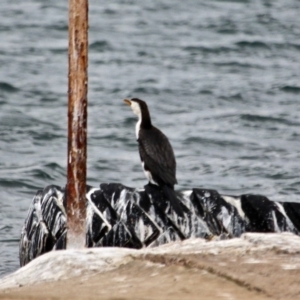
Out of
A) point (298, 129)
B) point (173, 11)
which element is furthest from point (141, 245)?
point (173, 11)

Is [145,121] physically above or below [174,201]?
above

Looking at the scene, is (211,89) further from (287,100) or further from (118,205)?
(118,205)

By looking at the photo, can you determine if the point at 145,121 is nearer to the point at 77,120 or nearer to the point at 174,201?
the point at 174,201

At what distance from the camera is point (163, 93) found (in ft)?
56.7

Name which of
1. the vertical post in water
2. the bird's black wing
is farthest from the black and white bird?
the vertical post in water

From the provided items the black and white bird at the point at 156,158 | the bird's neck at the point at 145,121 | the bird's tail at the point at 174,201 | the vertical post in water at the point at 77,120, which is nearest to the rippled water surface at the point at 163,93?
the black and white bird at the point at 156,158

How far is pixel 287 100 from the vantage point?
1712cm

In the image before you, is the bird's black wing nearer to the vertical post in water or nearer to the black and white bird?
the black and white bird

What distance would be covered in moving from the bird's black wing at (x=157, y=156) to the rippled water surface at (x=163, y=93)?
146cm

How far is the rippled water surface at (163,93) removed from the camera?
1324 cm

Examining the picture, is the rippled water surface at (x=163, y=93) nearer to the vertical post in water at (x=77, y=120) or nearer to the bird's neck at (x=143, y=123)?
the bird's neck at (x=143, y=123)

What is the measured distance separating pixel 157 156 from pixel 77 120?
2118 millimetres

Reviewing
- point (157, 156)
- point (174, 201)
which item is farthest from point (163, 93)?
point (174, 201)

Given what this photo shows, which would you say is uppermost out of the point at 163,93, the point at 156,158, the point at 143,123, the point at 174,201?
the point at 163,93
